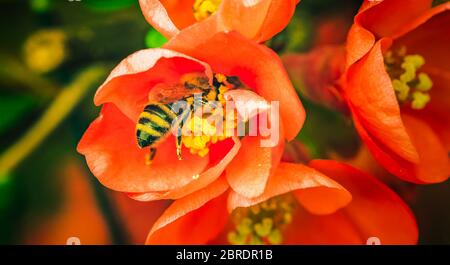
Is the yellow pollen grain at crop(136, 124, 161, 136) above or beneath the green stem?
above

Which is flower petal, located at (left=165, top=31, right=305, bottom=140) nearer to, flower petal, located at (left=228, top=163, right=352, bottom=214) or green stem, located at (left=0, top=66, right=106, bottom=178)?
flower petal, located at (left=228, top=163, right=352, bottom=214)

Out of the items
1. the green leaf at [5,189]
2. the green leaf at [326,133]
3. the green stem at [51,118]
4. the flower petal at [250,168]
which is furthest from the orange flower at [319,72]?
the green leaf at [5,189]

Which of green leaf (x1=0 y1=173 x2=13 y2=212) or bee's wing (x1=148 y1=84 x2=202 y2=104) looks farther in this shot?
green leaf (x1=0 y1=173 x2=13 y2=212)

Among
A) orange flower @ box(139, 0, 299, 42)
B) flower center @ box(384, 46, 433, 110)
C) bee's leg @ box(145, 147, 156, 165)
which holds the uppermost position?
orange flower @ box(139, 0, 299, 42)

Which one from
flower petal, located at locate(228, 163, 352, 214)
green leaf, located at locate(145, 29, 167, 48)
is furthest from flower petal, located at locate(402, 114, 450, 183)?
green leaf, located at locate(145, 29, 167, 48)

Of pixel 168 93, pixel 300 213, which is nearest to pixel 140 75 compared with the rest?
pixel 168 93

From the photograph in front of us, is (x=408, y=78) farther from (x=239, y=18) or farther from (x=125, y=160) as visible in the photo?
(x=125, y=160)

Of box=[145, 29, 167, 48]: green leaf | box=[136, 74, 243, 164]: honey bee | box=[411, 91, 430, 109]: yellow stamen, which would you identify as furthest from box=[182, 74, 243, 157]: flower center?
box=[411, 91, 430, 109]: yellow stamen
